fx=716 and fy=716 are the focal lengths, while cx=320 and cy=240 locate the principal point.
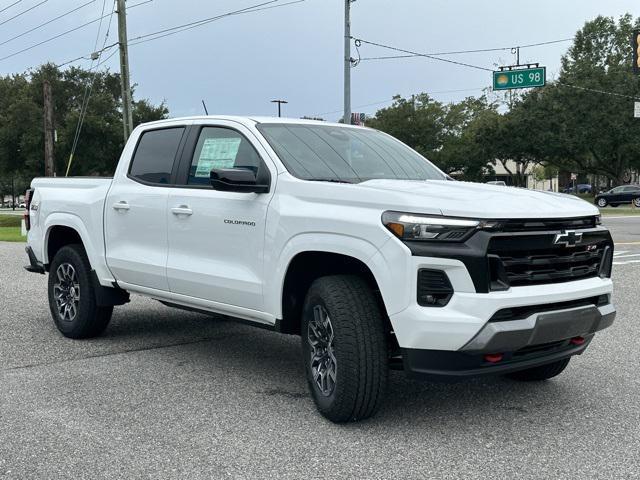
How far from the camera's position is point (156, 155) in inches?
236

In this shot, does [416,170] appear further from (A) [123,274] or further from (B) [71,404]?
(B) [71,404]

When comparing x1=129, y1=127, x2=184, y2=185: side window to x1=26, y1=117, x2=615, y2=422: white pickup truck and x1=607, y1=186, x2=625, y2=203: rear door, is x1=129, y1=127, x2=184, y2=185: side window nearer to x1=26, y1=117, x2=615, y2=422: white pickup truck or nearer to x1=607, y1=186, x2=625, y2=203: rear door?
x1=26, y1=117, x2=615, y2=422: white pickup truck

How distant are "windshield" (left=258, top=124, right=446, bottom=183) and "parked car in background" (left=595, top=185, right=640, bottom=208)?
43.3 m

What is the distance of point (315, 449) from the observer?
3.91 metres

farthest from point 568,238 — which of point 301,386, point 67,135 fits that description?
point 67,135

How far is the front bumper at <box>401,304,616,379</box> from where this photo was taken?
12.3 feet

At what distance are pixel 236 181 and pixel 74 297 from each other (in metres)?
2.90

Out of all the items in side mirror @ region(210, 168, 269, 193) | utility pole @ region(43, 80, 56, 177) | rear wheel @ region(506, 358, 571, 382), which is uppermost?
utility pole @ region(43, 80, 56, 177)

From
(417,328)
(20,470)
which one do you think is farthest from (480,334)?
(20,470)

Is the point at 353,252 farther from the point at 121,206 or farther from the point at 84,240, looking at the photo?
the point at 84,240

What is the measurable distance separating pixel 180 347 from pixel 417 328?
324 centimetres

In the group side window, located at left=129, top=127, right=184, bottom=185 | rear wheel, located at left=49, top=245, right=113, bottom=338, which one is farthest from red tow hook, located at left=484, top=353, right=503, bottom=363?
rear wheel, located at left=49, top=245, right=113, bottom=338

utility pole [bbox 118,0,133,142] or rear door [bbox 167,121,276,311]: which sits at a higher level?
utility pole [bbox 118,0,133,142]

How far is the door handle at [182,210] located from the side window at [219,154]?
218mm
